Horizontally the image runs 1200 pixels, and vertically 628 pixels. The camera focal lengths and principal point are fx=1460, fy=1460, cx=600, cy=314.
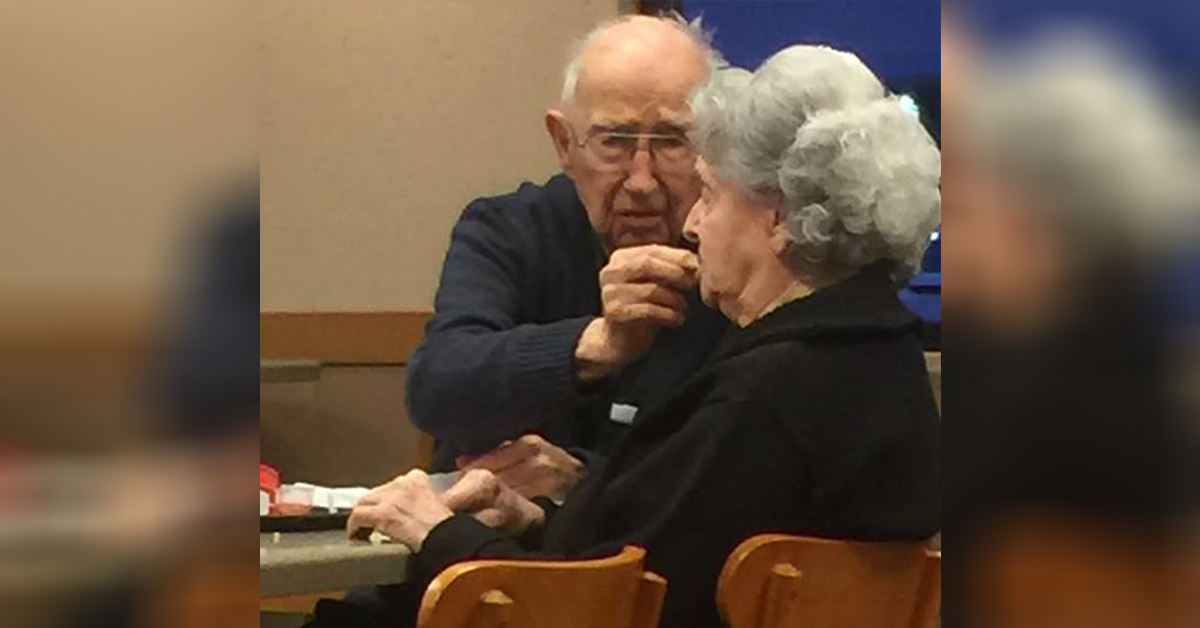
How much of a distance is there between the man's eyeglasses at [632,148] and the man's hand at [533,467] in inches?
10.4

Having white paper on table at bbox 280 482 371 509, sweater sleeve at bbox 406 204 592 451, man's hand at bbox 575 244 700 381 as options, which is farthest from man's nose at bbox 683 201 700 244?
white paper on table at bbox 280 482 371 509

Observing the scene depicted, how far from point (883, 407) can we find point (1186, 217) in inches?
29.5

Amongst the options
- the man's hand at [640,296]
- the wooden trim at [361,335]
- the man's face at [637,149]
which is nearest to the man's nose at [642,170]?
the man's face at [637,149]

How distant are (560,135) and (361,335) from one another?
0.95 ft

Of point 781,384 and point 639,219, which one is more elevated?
point 639,219

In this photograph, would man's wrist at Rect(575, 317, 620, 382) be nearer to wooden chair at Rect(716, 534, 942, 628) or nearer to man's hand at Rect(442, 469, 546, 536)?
man's hand at Rect(442, 469, 546, 536)

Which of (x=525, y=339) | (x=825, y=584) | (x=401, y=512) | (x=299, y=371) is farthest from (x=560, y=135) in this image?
(x=825, y=584)

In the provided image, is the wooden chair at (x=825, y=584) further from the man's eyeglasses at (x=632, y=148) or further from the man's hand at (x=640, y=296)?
the man's eyeglasses at (x=632, y=148)

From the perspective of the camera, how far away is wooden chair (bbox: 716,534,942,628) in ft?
3.18

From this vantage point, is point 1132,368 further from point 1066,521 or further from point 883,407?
point 883,407

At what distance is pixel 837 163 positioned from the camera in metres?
1.11

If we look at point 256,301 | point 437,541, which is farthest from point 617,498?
Answer: point 256,301

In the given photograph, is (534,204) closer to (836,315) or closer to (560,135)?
(560,135)

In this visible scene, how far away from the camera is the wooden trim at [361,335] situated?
4.48 feet
